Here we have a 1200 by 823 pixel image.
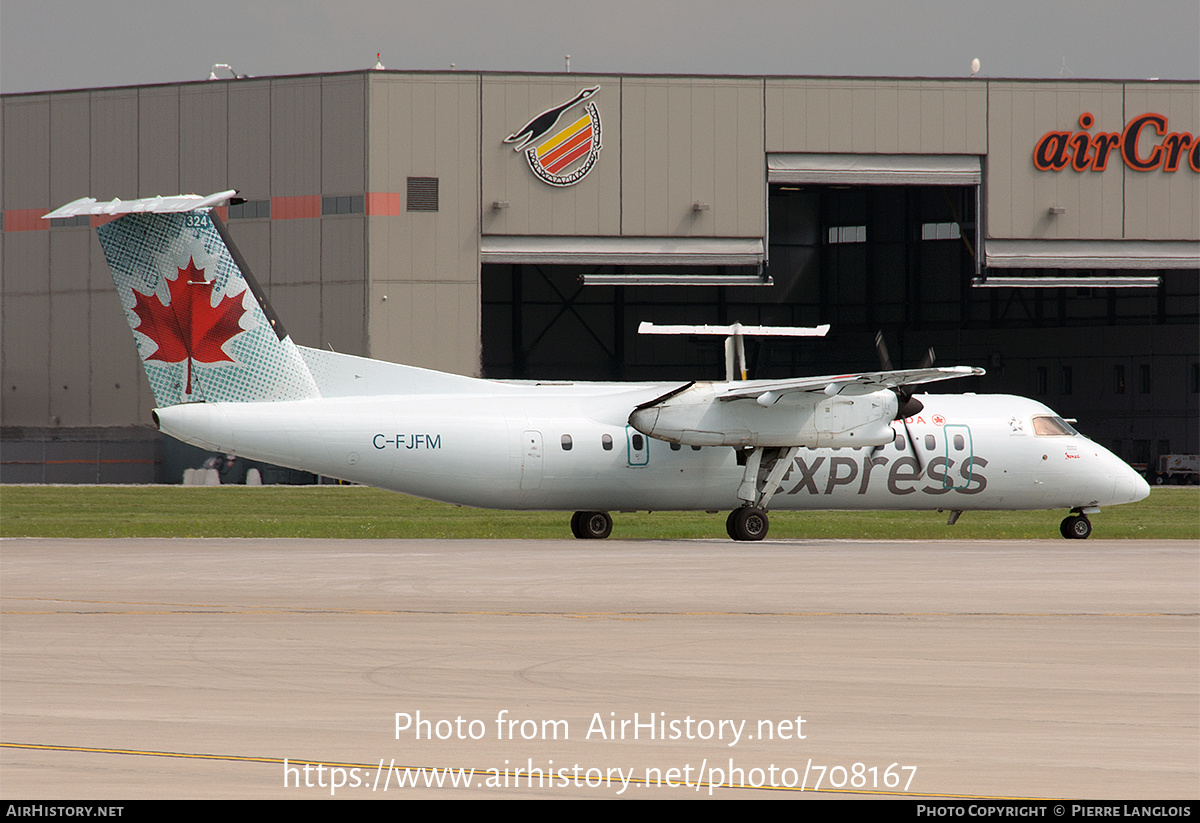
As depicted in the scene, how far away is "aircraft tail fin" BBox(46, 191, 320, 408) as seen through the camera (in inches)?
915

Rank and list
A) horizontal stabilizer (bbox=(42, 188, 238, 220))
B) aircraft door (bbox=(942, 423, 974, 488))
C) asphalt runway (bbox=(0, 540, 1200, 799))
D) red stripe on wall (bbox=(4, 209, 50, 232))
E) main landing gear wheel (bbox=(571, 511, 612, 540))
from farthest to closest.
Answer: red stripe on wall (bbox=(4, 209, 50, 232))
aircraft door (bbox=(942, 423, 974, 488))
main landing gear wheel (bbox=(571, 511, 612, 540))
horizontal stabilizer (bbox=(42, 188, 238, 220))
asphalt runway (bbox=(0, 540, 1200, 799))

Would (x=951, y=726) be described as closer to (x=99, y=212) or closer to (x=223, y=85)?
(x=99, y=212)

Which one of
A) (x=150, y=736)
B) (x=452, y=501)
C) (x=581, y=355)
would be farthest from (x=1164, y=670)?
(x=581, y=355)

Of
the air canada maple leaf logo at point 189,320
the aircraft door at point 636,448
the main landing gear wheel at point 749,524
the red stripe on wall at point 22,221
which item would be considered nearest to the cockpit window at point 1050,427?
the main landing gear wheel at point 749,524

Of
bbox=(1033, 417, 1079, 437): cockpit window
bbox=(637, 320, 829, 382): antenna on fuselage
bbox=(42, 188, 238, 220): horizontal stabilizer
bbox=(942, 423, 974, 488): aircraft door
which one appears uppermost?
bbox=(42, 188, 238, 220): horizontal stabilizer

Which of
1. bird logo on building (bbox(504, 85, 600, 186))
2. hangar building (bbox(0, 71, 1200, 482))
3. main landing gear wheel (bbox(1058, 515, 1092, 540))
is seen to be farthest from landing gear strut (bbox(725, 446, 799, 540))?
bird logo on building (bbox(504, 85, 600, 186))

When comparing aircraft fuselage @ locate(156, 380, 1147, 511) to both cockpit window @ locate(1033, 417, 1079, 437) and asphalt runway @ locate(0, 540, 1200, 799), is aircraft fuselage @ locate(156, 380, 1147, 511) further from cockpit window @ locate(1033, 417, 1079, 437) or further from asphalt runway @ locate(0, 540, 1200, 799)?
asphalt runway @ locate(0, 540, 1200, 799)

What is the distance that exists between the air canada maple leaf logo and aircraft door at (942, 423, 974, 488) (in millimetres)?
14364

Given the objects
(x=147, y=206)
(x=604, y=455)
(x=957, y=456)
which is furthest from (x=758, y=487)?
(x=147, y=206)

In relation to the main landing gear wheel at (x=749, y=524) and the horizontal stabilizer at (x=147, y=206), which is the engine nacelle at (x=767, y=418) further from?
the horizontal stabilizer at (x=147, y=206)

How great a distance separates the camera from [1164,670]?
34.4 feet

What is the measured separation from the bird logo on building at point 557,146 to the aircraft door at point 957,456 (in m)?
27.8

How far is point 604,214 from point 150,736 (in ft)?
152

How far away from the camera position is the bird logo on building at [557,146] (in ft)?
173
